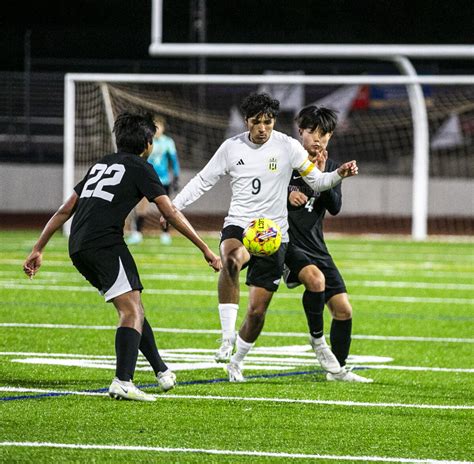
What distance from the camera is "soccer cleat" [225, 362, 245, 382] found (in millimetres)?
8375

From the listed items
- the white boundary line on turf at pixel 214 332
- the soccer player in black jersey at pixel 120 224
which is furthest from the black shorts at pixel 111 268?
the white boundary line on turf at pixel 214 332

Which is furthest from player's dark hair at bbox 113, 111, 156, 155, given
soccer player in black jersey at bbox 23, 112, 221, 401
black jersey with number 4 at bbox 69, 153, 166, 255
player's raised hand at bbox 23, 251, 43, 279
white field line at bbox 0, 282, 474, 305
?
white field line at bbox 0, 282, 474, 305

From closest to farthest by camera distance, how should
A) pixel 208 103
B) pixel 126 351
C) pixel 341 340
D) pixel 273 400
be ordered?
pixel 126 351
pixel 273 400
pixel 341 340
pixel 208 103

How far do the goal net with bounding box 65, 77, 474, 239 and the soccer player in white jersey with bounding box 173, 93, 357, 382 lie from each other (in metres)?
20.1

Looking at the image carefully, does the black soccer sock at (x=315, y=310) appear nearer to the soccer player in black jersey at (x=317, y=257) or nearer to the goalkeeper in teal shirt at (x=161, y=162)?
the soccer player in black jersey at (x=317, y=257)

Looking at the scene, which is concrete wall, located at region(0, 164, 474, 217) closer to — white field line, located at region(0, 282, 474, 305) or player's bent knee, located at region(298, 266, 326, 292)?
white field line, located at region(0, 282, 474, 305)

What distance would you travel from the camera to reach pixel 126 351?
741 cm

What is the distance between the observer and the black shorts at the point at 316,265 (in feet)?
28.6

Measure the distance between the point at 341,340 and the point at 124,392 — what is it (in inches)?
82.9

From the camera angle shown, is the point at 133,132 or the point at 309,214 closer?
the point at 133,132

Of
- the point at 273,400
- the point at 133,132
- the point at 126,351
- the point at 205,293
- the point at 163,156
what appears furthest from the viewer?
the point at 163,156

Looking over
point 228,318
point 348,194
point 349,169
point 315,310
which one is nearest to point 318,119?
point 349,169

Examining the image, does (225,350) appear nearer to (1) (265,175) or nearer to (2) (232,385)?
(2) (232,385)

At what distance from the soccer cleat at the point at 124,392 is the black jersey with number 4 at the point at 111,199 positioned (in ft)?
2.73
